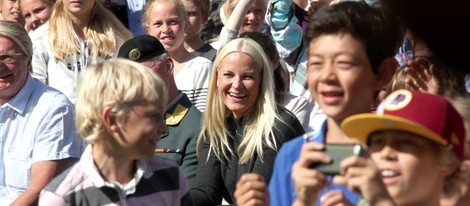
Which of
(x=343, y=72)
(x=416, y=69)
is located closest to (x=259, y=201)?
(x=343, y=72)

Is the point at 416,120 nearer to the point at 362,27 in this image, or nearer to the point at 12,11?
the point at 362,27

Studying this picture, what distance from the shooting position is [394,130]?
3.46 metres

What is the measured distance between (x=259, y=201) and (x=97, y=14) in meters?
4.52

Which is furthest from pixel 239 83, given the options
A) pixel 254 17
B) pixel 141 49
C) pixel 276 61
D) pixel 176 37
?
→ pixel 254 17

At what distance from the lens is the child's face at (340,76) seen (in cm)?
397

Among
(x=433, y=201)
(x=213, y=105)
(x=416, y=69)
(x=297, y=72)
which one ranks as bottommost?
(x=297, y=72)

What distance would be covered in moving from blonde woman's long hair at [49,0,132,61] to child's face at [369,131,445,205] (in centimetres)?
451

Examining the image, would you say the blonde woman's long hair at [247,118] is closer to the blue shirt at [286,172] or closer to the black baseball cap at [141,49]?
the black baseball cap at [141,49]

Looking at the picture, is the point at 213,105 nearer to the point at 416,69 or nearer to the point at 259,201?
the point at 416,69

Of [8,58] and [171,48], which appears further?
[171,48]

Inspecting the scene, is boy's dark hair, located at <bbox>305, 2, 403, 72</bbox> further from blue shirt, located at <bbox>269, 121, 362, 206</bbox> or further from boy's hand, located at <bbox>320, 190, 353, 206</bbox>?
boy's hand, located at <bbox>320, 190, 353, 206</bbox>

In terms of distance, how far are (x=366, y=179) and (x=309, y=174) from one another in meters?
0.24

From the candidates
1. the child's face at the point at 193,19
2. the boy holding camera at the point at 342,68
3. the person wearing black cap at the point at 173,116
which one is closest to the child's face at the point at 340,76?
the boy holding camera at the point at 342,68

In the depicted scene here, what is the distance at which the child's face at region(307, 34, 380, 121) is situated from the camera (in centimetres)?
397
